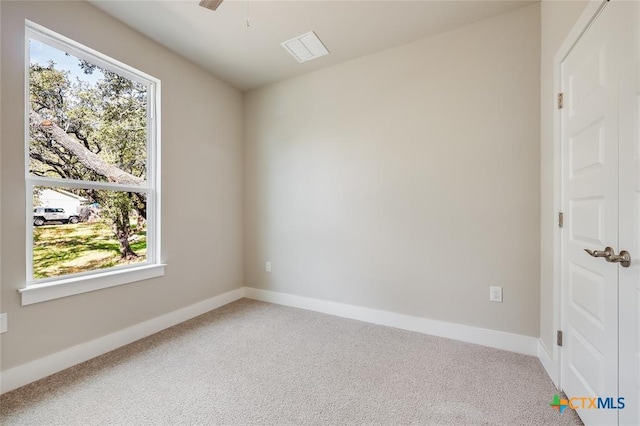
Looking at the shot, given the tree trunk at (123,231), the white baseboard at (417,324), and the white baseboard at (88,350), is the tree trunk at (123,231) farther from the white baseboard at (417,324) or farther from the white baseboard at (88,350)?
the white baseboard at (417,324)

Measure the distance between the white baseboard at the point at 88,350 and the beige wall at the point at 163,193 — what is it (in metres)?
0.05

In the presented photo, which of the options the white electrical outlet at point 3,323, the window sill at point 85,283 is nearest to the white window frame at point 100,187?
the window sill at point 85,283

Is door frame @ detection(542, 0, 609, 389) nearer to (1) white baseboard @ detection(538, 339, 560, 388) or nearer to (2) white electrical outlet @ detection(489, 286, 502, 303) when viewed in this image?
(1) white baseboard @ detection(538, 339, 560, 388)

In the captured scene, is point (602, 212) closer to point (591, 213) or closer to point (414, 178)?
point (591, 213)

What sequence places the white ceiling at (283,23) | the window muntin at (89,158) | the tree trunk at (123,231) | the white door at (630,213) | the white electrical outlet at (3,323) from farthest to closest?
the tree trunk at (123,231)
the white ceiling at (283,23)
the window muntin at (89,158)
the white electrical outlet at (3,323)
the white door at (630,213)

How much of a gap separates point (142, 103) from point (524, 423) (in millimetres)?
3677

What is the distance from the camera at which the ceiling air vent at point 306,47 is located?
98.4 inches

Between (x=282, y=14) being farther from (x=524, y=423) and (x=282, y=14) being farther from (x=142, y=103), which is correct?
(x=524, y=423)

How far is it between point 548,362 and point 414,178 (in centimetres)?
167

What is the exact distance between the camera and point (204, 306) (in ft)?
9.91

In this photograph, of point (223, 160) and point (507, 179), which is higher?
point (223, 160)

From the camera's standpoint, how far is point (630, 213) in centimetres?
107

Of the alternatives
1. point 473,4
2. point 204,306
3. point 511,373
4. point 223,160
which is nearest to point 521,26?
point 473,4

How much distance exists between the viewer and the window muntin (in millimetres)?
1872
